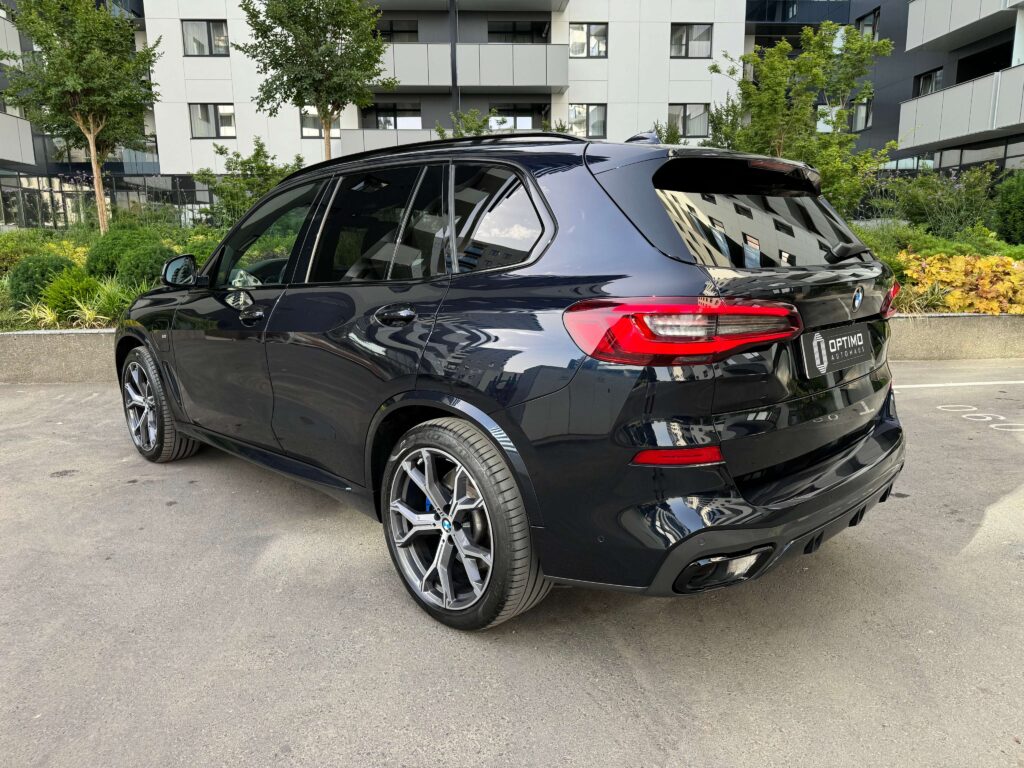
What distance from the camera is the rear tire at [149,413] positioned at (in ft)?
15.6

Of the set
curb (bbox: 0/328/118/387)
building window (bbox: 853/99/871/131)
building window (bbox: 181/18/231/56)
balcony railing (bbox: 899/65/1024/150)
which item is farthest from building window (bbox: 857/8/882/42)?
curb (bbox: 0/328/118/387)

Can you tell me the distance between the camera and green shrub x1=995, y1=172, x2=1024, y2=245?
A: 53.2 feet

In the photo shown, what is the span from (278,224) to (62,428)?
3581 mm

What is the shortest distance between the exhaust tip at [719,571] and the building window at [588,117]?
3037 cm

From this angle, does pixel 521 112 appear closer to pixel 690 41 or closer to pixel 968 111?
pixel 690 41

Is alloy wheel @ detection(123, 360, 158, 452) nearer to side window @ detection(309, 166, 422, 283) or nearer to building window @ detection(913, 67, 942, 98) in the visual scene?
side window @ detection(309, 166, 422, 283)

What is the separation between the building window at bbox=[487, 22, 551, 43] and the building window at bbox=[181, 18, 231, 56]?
10726mm

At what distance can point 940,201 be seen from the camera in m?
15.3

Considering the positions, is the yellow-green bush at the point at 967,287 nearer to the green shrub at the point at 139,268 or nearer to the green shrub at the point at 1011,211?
the green shrub at the point at 1011,211

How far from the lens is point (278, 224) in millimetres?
3859

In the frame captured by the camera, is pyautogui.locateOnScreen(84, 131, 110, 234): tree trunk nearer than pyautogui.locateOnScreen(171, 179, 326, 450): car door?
No

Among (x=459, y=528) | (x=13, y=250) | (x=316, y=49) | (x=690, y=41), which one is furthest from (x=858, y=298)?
(x=690, y=41)

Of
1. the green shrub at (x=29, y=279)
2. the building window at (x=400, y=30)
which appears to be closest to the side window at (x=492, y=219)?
the green shrub at (x=29, y=279)

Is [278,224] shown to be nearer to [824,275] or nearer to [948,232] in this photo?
[824,275]
